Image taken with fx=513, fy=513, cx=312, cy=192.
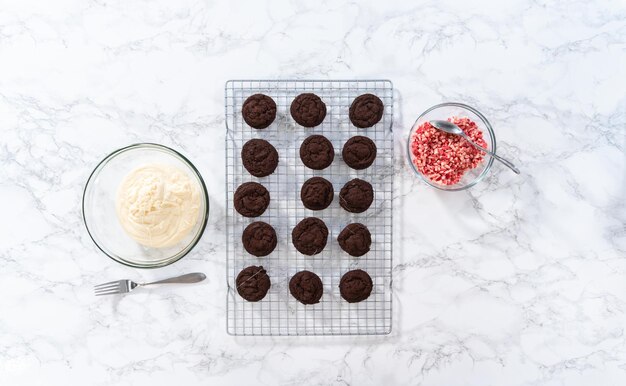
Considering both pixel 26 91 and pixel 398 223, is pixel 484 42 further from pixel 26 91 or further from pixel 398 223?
pixel 26 91

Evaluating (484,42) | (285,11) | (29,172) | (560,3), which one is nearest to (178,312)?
(29,172)

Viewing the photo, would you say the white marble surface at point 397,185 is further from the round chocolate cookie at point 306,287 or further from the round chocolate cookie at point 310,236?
the round chocolate cookie at point 310,236

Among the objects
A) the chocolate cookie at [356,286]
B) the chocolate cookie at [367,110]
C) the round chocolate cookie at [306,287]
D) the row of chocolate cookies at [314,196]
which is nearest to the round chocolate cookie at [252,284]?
the round chocolate cookie at [306,287]

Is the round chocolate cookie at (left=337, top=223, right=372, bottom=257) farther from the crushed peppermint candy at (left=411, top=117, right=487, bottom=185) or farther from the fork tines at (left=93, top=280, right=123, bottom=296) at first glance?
the fork tines at (left=93, top=280, right=123, bottom=296)

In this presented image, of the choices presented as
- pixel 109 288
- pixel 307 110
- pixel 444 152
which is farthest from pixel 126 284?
pixel 444 152

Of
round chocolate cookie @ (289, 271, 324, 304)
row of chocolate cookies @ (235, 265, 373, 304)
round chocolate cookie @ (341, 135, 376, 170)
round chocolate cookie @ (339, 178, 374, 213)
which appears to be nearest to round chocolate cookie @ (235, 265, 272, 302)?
row of chocolate cookies @ (235, 265, 373, 304)
